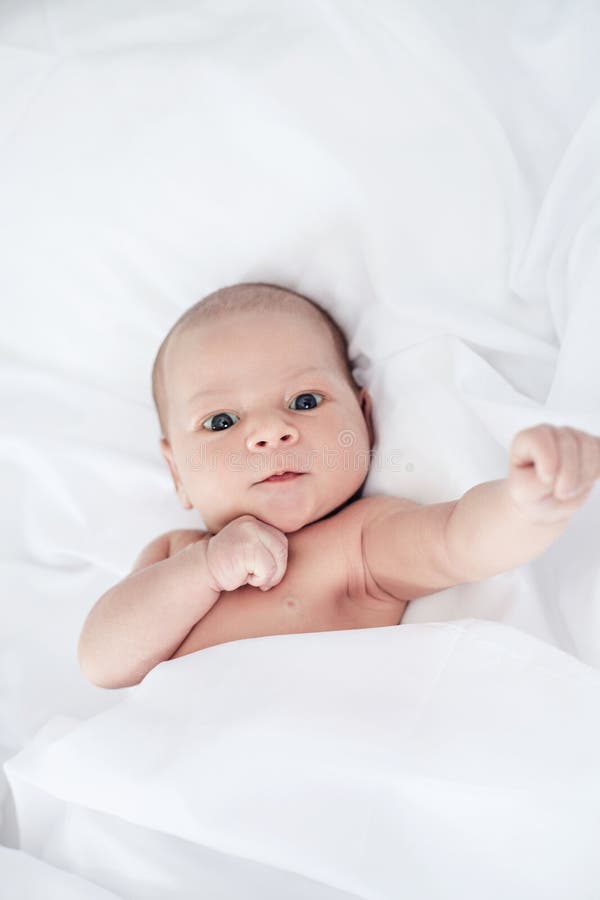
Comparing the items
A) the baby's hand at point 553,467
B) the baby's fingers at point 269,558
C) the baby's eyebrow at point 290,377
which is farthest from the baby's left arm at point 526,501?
the baby's eyebrow at point 290,377

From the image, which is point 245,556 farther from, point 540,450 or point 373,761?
point 540,450

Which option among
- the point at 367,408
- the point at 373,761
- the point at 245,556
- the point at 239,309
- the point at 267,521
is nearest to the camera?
the point at 373,761

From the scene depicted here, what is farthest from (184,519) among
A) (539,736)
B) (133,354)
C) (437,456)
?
(539,736)

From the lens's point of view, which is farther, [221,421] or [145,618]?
[221,421]

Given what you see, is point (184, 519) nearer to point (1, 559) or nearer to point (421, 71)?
point (1, 559)

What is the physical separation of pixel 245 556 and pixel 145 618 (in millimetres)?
204

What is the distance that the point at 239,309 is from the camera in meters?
1.70

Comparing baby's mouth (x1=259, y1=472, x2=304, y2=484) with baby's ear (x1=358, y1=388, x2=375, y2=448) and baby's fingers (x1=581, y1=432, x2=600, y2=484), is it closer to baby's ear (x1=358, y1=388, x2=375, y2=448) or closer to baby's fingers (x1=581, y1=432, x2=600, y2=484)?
baby's ear (x1=358, y1=388, x2=375, y2=448)

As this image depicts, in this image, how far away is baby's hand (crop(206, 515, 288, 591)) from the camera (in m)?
1.45

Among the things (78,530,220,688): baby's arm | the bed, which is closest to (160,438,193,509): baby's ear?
the bed

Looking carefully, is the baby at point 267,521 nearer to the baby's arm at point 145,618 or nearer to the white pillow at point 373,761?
the baby's arm at point 145,618

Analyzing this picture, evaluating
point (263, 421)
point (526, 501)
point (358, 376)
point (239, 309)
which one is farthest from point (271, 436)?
point (526, 501)

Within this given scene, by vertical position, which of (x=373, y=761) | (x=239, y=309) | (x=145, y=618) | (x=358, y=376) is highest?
(x=239, y=309)

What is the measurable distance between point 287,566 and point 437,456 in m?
0.33
